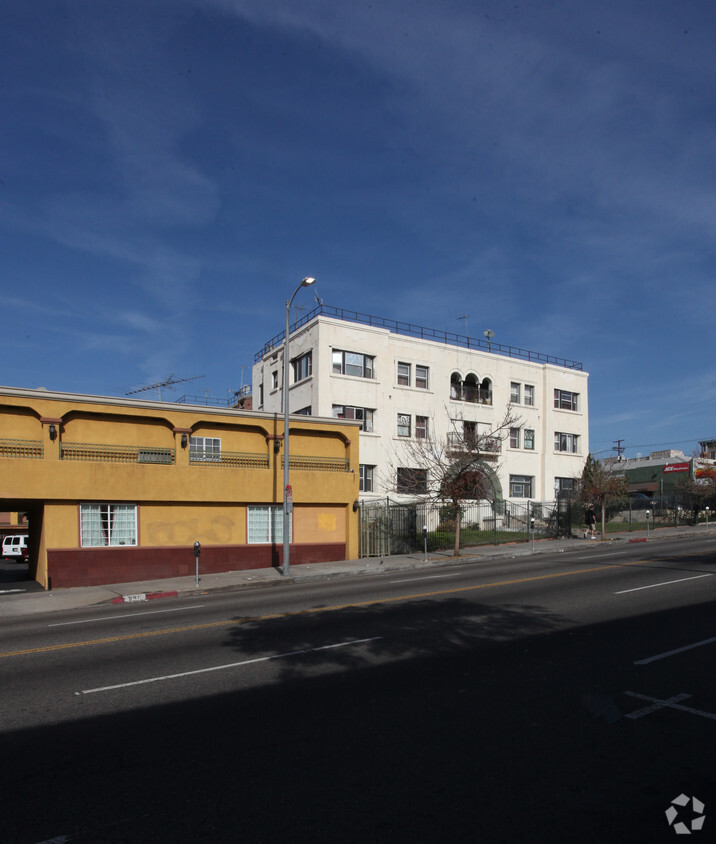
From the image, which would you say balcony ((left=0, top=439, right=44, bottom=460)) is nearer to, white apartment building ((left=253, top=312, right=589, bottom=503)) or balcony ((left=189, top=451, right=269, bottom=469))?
balcony ((left=189, top=451, right=269, bottom=469))

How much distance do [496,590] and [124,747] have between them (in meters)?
10.9

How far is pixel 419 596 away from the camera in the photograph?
1513 centimetres

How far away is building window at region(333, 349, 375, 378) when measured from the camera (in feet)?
117

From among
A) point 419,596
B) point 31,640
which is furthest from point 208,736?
point 419,596

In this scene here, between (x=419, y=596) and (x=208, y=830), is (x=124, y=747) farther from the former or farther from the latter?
(x=419, y=596)

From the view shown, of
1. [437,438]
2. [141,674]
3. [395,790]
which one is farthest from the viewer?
[437,438]

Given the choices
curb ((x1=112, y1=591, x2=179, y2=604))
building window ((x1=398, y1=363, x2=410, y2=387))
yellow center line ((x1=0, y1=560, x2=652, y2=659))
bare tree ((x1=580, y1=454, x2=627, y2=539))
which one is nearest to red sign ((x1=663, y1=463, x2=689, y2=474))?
bare tree ((x1=580, y1=454, x2=627, y2=539))

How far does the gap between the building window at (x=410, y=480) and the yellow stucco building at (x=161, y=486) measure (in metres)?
7.39

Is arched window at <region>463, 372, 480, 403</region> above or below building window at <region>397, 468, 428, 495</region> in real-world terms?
above

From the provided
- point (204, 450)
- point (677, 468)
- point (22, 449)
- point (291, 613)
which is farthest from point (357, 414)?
point (677, 468)

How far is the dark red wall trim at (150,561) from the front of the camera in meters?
21.2

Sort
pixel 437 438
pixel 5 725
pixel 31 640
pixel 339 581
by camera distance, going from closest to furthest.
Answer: pixel 5 725 → pixel 31 640 → pixel 339 581 → pixel 437 438

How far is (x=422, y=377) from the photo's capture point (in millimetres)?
38719

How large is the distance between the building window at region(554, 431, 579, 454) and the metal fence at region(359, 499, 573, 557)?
477cm
